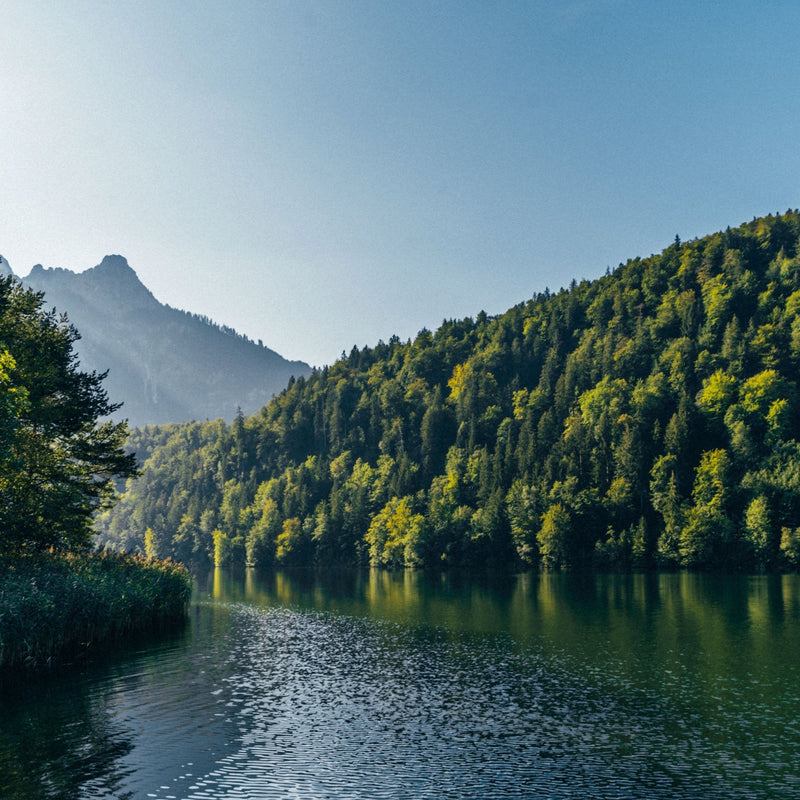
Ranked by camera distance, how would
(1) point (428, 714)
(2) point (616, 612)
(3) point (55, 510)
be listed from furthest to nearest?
(2) point (616, 612)
(3) point (55, 510)
(1) point (428, 714)

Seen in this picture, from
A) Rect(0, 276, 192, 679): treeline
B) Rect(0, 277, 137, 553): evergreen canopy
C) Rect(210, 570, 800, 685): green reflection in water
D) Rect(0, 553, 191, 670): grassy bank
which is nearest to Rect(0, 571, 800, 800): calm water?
Rect(210, 570, 800, 685): green reflection in water

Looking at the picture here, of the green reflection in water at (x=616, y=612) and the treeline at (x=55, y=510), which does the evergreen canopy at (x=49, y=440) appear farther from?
the green reflection in water at (x=616, y=612)

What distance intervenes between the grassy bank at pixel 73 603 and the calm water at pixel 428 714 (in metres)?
2.86

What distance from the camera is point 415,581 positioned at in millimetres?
132625

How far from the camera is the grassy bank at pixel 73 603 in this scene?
40.2 metres

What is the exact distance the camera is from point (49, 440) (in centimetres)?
5888

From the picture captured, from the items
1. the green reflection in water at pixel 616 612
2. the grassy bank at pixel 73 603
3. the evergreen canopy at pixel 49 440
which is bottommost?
the green reflection in water at pixel 616 612

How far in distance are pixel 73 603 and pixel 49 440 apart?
1767cm

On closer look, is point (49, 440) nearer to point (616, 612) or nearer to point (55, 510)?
point (55, 510)

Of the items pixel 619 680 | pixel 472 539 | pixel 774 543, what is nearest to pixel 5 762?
pixel 619 680

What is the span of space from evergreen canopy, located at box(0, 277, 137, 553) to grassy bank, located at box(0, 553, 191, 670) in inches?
119

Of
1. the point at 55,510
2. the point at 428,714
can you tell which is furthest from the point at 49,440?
the point at 428,714

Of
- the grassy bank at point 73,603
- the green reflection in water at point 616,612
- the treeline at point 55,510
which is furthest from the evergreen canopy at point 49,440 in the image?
the green reflection in water at point 616,612

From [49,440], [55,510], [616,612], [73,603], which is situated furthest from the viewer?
[616,612]
